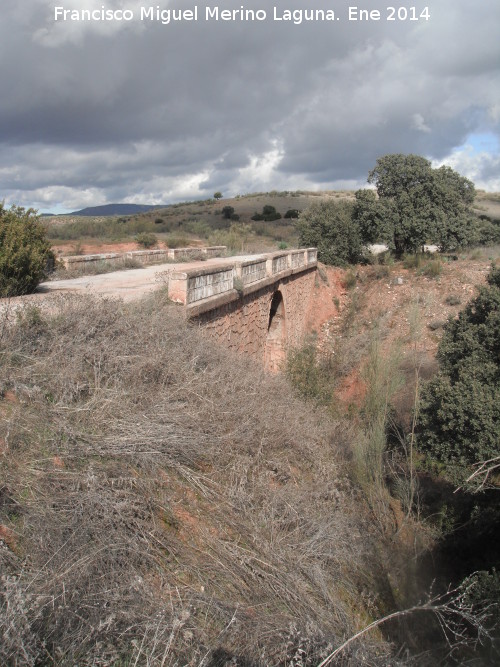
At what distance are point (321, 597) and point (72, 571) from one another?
6.00 feet

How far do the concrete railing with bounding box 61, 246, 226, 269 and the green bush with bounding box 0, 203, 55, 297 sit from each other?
3677 mm

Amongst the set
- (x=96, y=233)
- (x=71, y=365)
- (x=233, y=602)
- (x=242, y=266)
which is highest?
(x=96, y=233)

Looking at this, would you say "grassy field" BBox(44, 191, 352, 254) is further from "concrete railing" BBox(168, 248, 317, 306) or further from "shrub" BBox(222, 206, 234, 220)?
"concrete railing" BBox(168, 248, 317, 306)

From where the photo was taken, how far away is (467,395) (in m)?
6.65

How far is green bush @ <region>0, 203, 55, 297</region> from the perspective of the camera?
28.9 ft

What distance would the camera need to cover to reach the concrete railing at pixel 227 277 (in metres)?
7.43

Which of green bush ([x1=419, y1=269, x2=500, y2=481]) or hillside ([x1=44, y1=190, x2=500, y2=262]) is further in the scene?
hillside ([x1=44, y1=190, x2=500, y2=262])

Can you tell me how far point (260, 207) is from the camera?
6116 cm

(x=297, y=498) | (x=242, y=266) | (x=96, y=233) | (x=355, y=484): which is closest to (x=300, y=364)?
(x=242, y=266)

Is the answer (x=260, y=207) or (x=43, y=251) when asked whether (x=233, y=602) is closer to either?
(x=43, y=251)

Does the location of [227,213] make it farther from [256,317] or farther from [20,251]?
[20,251]

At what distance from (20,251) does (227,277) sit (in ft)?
11.7

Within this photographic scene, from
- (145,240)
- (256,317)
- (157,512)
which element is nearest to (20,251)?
(256,317)

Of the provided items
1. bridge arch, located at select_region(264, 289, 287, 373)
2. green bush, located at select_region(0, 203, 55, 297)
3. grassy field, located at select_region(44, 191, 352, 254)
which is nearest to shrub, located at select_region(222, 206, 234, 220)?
grassy field, located at select_region(44, 191, 352, 254)
